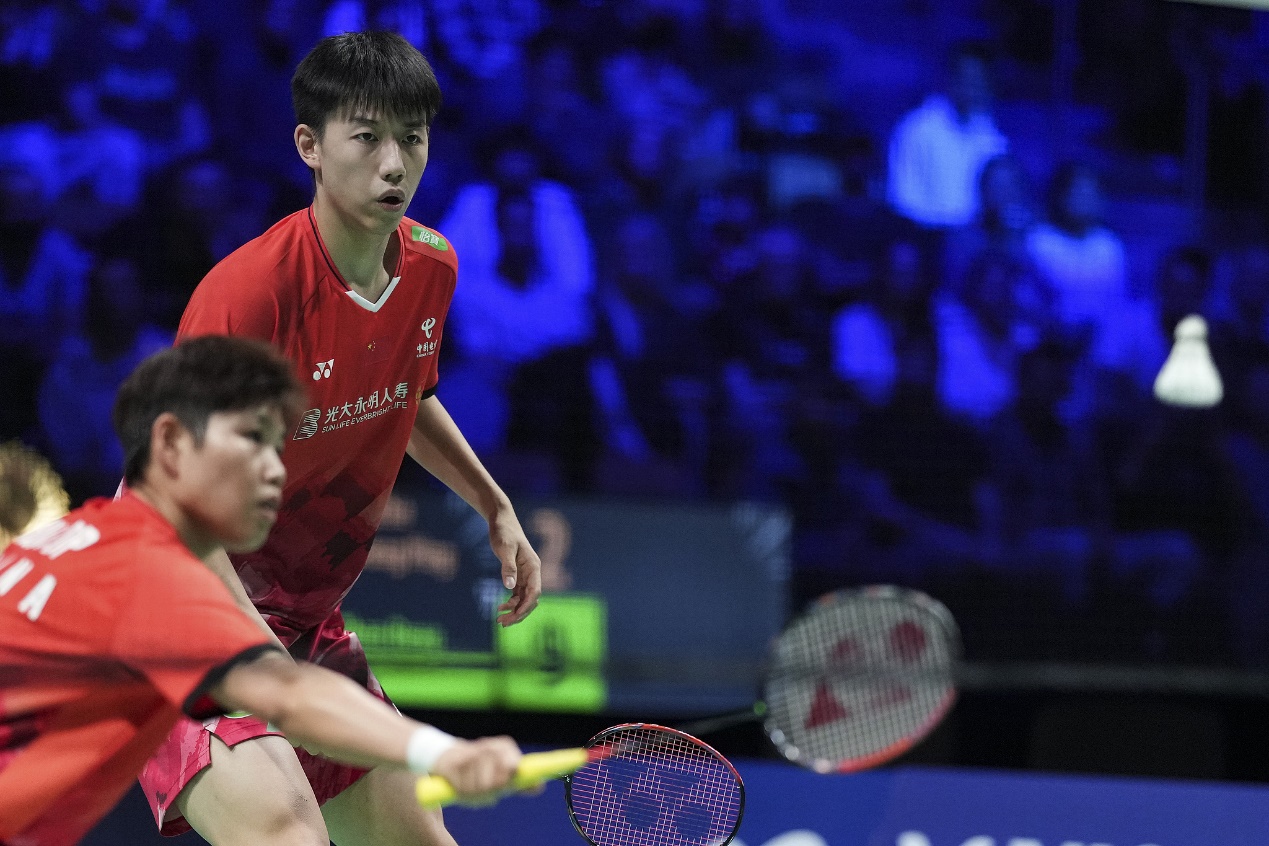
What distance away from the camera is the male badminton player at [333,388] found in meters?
2.72

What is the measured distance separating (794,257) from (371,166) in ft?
11.6

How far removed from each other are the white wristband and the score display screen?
3169mm

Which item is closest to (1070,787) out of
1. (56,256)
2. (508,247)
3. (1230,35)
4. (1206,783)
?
(1206,783)

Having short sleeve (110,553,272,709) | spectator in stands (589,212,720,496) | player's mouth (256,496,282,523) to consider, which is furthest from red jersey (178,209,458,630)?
spectator in stands (589,212,720,496)

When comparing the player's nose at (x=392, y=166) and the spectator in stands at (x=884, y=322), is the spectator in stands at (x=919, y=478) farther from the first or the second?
the player's nose at (x=392, y=166)

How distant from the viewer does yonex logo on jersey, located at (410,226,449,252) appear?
10.1ft

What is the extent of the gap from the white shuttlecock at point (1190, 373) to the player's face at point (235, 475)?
469 centimetres

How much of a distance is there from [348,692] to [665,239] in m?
4.16

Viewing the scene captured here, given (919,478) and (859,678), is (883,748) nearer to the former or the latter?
(859,678)

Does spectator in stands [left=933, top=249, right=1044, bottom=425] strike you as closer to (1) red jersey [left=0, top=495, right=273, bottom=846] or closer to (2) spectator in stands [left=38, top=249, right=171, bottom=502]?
(2) spectator in stands [left=38, top=249, right=171, bottom=502]

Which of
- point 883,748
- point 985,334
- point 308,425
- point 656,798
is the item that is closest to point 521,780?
point 308,425

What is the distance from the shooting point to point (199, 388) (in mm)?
2070

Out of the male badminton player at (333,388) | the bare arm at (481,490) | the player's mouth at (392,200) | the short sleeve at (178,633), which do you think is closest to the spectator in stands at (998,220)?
the bare arm at (481,490)

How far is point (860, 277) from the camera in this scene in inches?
243
